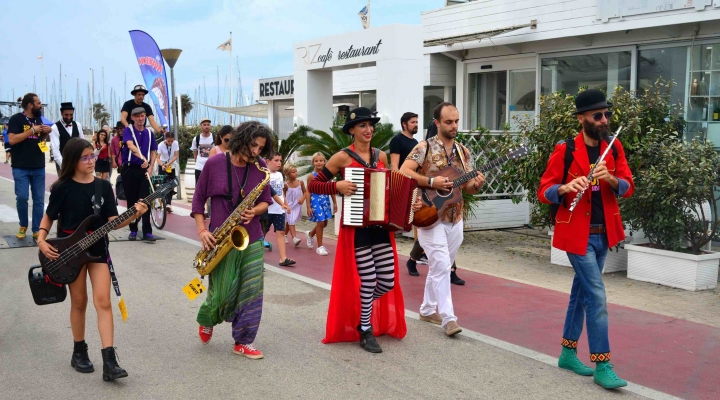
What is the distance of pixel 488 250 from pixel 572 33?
5.85 meters

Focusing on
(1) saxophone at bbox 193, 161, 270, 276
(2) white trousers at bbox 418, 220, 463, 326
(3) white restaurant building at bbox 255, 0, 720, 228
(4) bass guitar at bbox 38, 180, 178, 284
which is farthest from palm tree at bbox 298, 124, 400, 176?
(4) bass guitar at bbox 38, 180, 178, 284

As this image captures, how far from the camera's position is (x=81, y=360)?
5547mm

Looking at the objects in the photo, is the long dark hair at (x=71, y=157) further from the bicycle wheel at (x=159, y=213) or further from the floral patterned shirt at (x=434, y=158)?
the bicycle wheel at (x=159, y=213)

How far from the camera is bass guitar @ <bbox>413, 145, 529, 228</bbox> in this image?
653cm

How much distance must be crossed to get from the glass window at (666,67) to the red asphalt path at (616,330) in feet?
20.3

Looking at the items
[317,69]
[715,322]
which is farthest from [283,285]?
[317,69]

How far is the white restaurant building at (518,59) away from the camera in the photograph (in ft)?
41.6

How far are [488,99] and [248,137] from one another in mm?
13825

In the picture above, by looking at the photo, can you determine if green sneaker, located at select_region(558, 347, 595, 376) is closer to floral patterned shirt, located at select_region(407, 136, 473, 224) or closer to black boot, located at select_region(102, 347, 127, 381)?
floral patterned shirt, located at select_region(407, 136, 473, 224)

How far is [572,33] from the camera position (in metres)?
15.0

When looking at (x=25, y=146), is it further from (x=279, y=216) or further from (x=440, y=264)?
(x=440, y=264)

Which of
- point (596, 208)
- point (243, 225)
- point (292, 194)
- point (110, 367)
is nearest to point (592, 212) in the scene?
point (596, 208)

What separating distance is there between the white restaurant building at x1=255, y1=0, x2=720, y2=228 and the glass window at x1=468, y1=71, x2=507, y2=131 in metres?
0.03

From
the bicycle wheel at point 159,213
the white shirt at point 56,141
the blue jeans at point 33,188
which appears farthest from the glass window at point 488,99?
the blue jeans at point 33,188
